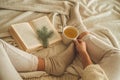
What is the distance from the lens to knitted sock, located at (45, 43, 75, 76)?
1.08 meters

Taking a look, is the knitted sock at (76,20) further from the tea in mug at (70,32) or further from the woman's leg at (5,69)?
the woman's leg at (5,69)

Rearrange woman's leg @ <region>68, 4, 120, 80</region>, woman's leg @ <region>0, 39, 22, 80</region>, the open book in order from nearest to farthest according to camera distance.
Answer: woman's leg @ <region>0, 39, 22, 80</region>, woman's leg @ <region>68, 4, 120, 80</region>, the open book

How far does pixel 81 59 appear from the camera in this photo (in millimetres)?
1117

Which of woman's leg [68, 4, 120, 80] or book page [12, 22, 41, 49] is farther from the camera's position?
book page [12, 22, 41, 49]

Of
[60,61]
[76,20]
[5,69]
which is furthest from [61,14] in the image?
[5,69]

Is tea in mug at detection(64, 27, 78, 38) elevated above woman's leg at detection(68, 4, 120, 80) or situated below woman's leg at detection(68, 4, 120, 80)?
above

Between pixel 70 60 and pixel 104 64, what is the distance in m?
0.19

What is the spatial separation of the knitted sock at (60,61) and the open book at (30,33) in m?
0.10

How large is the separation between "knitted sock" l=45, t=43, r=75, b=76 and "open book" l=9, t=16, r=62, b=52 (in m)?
0.10

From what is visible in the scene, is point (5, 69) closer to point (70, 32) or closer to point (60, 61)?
point (60, 61)

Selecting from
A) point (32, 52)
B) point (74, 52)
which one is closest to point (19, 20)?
point (32, 52)

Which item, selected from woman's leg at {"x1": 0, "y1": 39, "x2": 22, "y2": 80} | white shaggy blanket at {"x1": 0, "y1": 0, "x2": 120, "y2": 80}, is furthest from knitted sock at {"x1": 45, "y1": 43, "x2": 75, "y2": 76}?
woman's leg at {"x1": 0, "y1": 39, "x2": 22, "y2": 80}

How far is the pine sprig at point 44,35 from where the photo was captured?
1.16 metres

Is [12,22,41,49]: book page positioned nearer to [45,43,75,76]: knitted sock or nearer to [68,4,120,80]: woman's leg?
[45,43,75,76]: knitted sock
